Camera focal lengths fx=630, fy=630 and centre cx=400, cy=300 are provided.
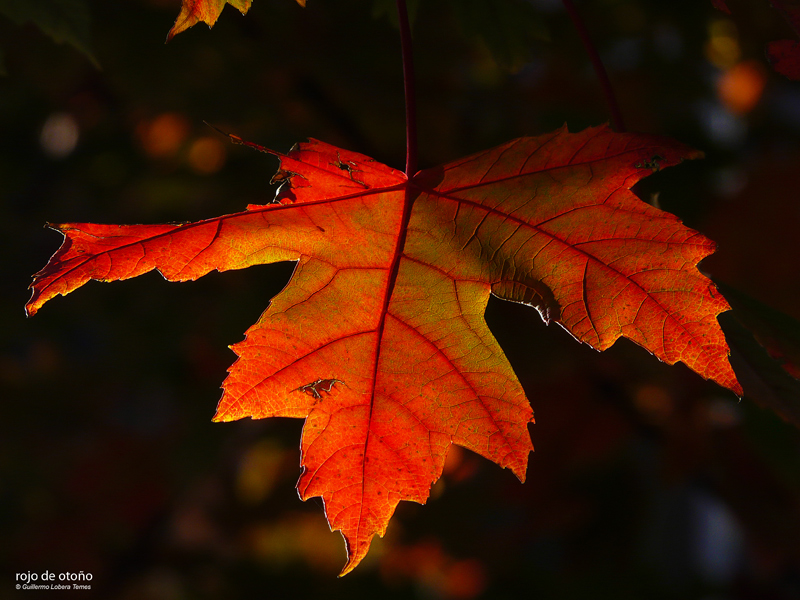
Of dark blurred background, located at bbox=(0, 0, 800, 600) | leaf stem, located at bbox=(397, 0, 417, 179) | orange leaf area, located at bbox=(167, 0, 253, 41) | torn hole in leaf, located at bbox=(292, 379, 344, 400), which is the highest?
orange leaf area, located at bbox=(167, 0, 253, 41)

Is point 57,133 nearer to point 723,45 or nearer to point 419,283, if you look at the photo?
point 419,283

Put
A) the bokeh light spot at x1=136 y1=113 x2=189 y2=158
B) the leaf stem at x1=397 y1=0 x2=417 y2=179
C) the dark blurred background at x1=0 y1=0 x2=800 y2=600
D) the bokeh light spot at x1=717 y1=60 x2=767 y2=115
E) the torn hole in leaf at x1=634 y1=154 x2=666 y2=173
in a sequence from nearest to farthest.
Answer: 1. the torn hole in leaf at x1=634 y1=154 x2=666 y2=173
2. the leaf stem at x1=397 y1=0 x2=417 y2=179
3. the dark blurred background at x1=0 y1=0 x2=800 y2=600
4. the bokeh light spot at x1=136 y1=113 x2=189 y2=158
5. the bokeh light spot at x1=717 y1=60 x2=767 y2=115

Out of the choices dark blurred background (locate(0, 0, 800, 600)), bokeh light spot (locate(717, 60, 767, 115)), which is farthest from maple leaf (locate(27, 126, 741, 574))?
bokeh light spot (locate(717, 60, 767, 115))

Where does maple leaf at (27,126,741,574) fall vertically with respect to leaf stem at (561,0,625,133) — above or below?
below

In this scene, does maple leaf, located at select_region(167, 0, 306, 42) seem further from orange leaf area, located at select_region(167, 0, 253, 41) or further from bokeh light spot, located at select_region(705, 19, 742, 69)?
bokeh light spot, located at select_region(705, 19, 742, 69)

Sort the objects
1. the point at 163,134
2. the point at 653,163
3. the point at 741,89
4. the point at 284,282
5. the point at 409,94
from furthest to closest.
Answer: the point at 741,89, the point at 163,134, the point at 284,282, the point at 409,94, the point at 653,163

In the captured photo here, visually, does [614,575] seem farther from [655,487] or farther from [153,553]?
[153,553]

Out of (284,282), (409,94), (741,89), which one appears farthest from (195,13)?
(741,89)

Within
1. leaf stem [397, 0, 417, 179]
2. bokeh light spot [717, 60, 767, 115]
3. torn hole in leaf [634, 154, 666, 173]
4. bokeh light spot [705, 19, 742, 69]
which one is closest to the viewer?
torn hole in leaf [634, 154, 666, 173]
